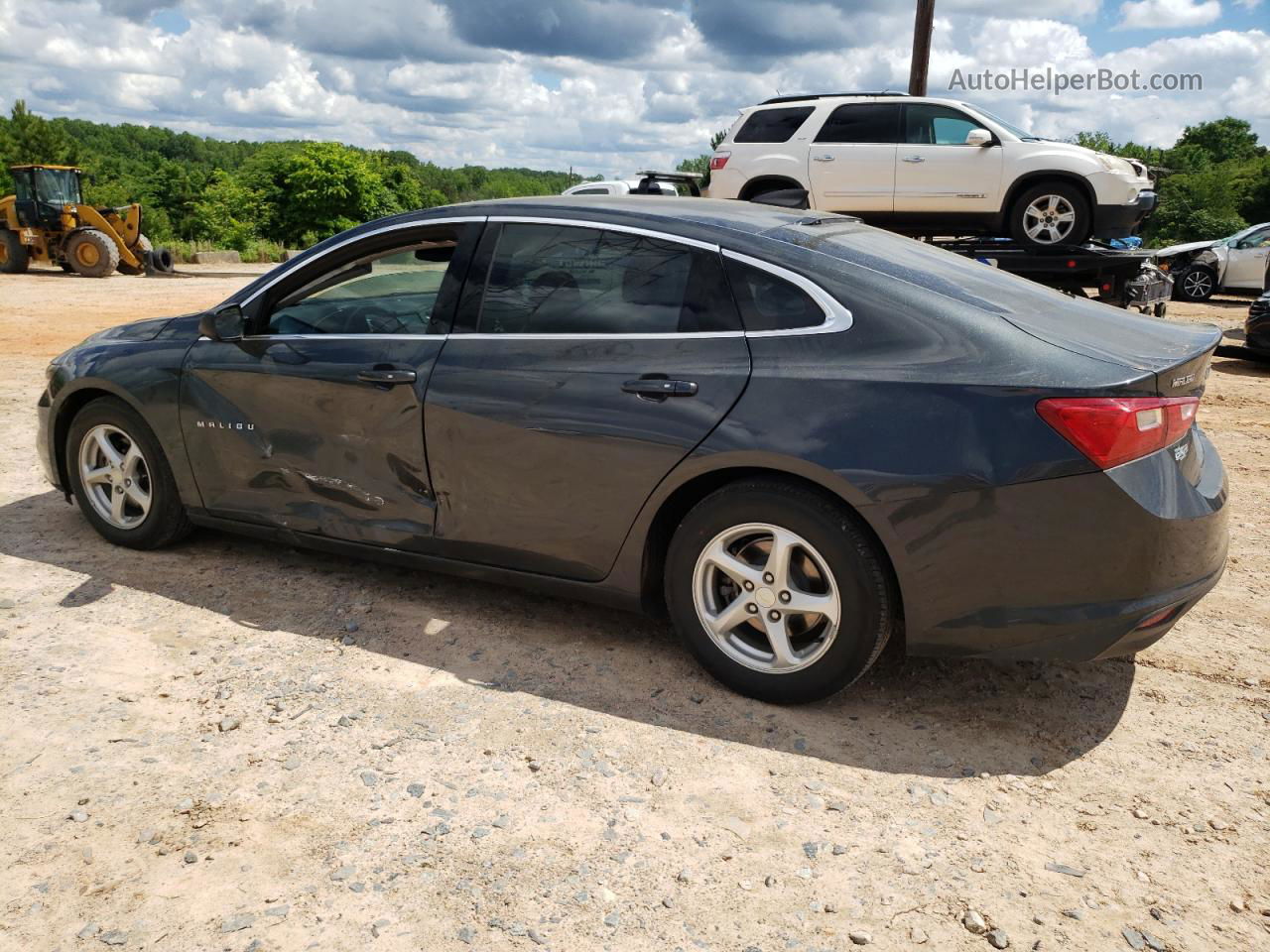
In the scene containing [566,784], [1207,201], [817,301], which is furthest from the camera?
[1207,201]

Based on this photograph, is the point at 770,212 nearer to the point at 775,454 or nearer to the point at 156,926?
the point at 775,454

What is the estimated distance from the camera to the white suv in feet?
38.8

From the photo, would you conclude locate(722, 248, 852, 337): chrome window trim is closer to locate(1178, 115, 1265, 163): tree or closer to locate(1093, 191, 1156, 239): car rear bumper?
locate(1093, 191, 1156, 239): car rear bumper

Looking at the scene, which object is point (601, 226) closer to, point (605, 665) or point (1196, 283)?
point (605, 665)

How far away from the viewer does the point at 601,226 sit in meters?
3.96

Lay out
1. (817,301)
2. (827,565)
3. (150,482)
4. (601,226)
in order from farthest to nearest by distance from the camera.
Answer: (150,482) → (601,226) → (817,301) → (827,565)

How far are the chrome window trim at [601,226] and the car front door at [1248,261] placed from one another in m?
19.3

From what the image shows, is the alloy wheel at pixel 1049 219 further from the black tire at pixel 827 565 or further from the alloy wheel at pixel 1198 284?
the alloy wheel at pixel 1198 284

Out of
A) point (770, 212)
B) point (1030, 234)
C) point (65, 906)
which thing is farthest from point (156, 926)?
point (1030, 234)

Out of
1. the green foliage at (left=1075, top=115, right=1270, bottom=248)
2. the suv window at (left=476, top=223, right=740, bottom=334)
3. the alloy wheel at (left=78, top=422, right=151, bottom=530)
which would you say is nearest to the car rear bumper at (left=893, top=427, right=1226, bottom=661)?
the suv window at (left=476, top=223, right=740, bottom=334)

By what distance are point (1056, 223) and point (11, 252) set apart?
23894mm

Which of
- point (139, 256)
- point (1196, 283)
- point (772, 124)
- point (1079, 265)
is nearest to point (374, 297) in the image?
point (1079, 265)

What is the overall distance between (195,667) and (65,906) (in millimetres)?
1360

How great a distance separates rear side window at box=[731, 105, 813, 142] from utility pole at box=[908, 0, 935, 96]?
6476mm
